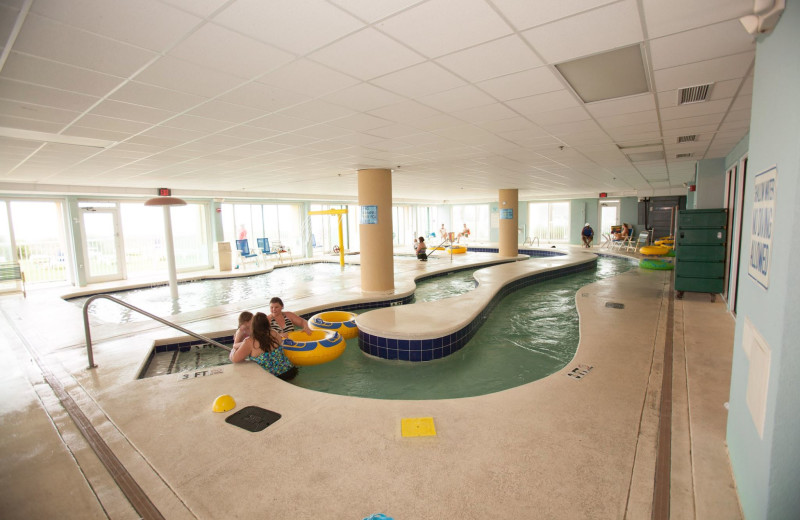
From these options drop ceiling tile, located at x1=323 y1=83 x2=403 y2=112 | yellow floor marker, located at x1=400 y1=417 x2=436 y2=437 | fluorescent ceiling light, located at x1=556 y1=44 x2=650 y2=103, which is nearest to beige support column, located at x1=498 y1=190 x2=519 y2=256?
fluorescent ceiling light, located at x1=556 y1=44 x2=650 y2=103

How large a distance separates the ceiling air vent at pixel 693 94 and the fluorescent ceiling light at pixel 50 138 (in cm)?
639

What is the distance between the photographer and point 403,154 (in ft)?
19.9

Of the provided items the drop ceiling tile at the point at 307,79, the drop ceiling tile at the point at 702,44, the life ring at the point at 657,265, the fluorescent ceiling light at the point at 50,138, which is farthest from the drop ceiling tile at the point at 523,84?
the life ring at the point at 657,265

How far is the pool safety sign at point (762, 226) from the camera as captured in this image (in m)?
1.52

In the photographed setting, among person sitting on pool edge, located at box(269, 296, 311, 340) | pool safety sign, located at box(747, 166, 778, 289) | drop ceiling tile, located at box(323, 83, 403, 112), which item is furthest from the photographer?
person sitting on pool edge, located at box(269, 296, 311, 340)

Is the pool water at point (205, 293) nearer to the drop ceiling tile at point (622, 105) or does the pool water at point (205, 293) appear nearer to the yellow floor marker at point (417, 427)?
the yellow floor marker at point (417, 427)

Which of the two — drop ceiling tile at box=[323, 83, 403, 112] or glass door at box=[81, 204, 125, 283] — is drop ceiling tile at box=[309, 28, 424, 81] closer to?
drop ceiling tile at box=[323, 83, 403, 112]

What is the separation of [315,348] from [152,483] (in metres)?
2.42

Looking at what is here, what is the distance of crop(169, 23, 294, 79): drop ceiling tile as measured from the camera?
2105mm

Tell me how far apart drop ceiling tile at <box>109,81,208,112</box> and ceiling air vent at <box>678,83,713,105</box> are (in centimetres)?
426

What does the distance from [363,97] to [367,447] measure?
2.79 m

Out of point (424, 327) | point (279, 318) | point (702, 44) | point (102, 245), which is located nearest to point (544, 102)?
point (702, 44)

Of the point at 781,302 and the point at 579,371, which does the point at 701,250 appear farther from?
the point at 781,302

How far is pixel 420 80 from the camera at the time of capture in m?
Result: 2.84
